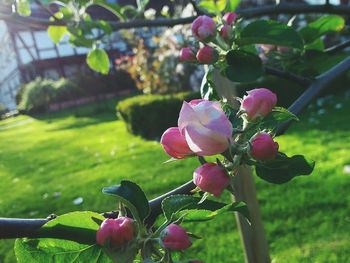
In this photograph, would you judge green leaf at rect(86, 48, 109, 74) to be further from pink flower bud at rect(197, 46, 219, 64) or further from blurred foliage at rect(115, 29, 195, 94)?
blurred foliage at rect(115, 29, 195, 94)

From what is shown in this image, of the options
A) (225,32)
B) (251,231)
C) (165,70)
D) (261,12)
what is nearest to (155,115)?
(165,70)

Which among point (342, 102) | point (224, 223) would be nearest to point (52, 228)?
point (224, 223)

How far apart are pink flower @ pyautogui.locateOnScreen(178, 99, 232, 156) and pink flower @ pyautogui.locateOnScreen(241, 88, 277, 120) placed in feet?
0.21

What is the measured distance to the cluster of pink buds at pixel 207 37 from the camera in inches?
33.4

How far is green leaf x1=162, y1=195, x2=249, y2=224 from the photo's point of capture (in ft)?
1.61

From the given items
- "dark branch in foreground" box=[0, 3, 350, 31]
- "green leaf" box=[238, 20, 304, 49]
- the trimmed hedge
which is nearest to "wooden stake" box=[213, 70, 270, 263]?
"dark branch in foreground" box=[0, 3, 350, 31]

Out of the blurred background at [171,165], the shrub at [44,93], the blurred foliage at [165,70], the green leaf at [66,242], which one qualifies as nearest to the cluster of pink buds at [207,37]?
the blurred background at [171,165]

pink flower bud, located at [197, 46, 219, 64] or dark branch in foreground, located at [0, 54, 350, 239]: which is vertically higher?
pink flower bud, located at [197, 46, 219, 64]

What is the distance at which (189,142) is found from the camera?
0.49m

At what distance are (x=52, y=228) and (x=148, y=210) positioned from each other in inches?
3.8

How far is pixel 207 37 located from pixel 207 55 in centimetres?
4

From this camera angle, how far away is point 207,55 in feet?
2.78

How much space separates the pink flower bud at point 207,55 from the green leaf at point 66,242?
16.0 inches

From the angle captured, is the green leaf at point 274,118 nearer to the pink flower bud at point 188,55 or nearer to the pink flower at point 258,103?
the pink flower at point 258,103
